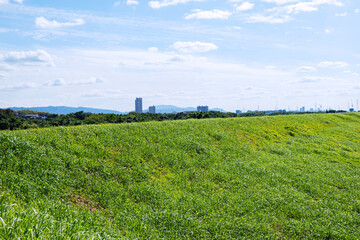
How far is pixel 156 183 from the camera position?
36.3 feet

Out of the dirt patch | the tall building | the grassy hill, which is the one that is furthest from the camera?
the tall building

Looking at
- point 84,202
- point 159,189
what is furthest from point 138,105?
point 84,202

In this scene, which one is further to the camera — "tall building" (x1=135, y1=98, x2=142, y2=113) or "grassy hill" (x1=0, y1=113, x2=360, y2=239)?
"tall building" (x1=135, y1=98, x2=142, y2=113)

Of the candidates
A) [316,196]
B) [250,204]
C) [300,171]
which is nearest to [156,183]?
[250,204]

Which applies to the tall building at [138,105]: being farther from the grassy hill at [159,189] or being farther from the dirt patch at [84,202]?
the dirt patch at [84,202]

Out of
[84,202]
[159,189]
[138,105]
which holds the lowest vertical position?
[159,189]

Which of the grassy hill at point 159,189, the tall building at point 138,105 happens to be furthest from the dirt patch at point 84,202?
the tall building at point 138,105

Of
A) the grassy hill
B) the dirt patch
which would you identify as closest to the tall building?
the grassy hill

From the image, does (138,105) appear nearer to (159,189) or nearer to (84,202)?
(159,189)

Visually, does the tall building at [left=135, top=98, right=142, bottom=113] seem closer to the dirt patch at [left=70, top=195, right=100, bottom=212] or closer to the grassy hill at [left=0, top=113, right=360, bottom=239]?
the grassy hill at [left=0, top=113, right=360, bottom=239]

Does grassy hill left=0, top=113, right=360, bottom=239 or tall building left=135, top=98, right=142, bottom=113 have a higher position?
tall building left=135, top=98, right=142, bottom=113

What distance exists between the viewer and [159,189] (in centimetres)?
1057

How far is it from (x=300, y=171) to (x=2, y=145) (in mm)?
16209

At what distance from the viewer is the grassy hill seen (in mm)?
7254
